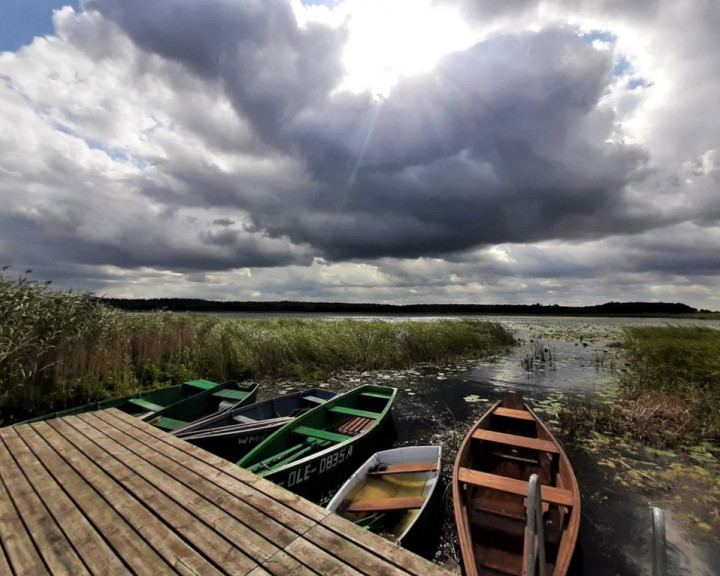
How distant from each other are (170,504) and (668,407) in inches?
424

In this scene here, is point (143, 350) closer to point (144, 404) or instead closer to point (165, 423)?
point (144, 404)

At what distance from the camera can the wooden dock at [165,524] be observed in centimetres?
251

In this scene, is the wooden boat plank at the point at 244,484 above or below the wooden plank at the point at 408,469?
above

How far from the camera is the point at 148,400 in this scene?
8.28 m

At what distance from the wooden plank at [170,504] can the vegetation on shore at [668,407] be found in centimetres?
810

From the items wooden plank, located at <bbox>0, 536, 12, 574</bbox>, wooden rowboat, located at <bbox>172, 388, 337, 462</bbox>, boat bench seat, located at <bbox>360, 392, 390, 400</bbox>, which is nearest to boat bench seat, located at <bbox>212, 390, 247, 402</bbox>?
wooden rowboat, located at <bbox>172, 388, 337, 462</bbox>

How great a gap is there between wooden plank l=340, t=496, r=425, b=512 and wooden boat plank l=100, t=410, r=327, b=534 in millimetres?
1365

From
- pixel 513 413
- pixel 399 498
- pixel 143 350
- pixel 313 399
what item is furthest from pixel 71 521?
pixel 143 350

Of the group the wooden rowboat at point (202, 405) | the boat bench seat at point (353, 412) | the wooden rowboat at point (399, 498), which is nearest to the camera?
the wooden rowboat at point (399, 498)

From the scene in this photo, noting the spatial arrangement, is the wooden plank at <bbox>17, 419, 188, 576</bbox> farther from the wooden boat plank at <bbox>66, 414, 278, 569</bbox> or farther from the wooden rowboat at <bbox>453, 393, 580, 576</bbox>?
the wooden rowboat at <bbox>453, 393, 580, 576</bbox>

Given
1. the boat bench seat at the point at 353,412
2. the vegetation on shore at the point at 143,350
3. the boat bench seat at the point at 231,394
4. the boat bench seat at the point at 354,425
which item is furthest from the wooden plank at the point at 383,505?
the vegetation on shore at the point at 143,350

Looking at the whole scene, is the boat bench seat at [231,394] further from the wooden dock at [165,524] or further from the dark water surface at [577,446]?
the wooden dock at [165,524]

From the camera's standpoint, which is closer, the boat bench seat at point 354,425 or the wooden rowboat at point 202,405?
the wooden rowboat at point 202,405

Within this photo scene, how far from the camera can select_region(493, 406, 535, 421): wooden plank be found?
7070mm
